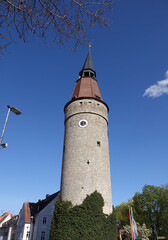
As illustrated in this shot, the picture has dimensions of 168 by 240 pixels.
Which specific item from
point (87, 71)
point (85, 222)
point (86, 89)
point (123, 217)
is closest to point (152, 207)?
point (123, 217)

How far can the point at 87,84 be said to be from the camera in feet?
88.0

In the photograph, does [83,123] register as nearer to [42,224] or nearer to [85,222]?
[85,222]

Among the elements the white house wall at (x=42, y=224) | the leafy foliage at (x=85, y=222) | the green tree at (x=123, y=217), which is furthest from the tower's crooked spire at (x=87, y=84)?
the green tree at (x=123, y=217)

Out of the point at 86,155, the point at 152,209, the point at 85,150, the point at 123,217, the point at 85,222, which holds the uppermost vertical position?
the point at 85,150

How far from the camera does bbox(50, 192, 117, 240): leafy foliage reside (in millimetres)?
16531

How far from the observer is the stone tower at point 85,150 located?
18.9 metres

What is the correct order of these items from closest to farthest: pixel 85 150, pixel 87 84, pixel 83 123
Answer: pixel 85 150
pixel 83 123
pixel 87 84

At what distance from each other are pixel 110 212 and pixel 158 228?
64.1 feet

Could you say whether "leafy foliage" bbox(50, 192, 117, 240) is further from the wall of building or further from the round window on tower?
the round window on tower

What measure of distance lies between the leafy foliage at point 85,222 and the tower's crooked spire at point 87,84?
39.1 feet

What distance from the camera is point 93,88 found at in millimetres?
26312

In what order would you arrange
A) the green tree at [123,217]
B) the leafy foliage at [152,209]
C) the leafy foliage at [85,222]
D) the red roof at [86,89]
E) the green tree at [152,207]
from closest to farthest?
the leafy foliage at [85,222]
the red roof at [86,89]
the leafy foliage at [152,209]
the green tree at [152,207]
the green tree at [123,217]

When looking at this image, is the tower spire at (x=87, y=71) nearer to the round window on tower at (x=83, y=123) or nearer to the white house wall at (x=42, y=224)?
the round window on tower at (x=83, y=123)

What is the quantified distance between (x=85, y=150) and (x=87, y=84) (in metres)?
10.1
